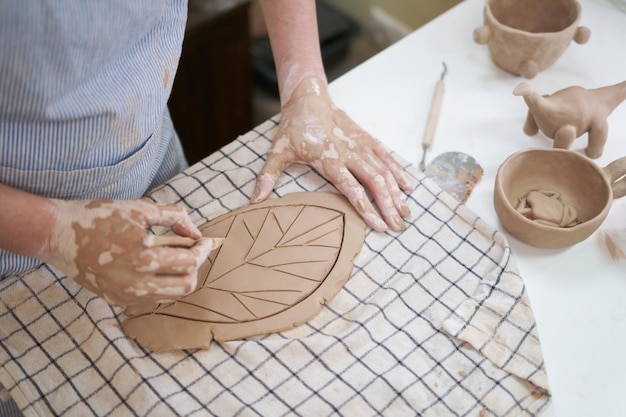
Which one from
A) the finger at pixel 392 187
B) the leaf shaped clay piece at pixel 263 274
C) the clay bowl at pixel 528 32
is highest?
the clay bowl at pixel 528 32

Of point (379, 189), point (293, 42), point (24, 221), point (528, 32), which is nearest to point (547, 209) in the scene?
point (379, 189)

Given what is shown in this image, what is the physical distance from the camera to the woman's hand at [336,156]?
1102 mm

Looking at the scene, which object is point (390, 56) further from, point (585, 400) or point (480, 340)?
point (585, 400)

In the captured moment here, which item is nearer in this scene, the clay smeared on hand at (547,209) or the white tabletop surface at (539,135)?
the white tabletop surface at (539,135)

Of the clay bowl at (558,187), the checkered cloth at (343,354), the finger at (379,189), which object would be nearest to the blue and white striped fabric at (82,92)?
the checkered cloth at (343,354)

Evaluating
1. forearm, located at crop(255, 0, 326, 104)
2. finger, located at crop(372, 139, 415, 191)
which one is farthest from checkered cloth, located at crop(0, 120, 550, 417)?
forearm, located at crop(255, 0, 326, 104)

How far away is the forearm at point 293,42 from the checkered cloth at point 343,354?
1.40 ft

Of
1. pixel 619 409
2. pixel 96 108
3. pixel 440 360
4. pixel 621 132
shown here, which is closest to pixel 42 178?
pixel 96 108

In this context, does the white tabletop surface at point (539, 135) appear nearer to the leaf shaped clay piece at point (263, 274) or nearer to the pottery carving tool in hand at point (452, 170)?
the pottery carving tool in hand at point (452, 170)

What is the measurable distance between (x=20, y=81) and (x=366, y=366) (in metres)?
0.68

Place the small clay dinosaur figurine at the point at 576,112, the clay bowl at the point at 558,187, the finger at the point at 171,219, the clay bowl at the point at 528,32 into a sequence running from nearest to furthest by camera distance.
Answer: the finger at the point at 171,219 → the clay bowl at the point at 558,187 → the small clay dinosaur figurine at the point at 576,112 → the clay bowl at the point at 528,32

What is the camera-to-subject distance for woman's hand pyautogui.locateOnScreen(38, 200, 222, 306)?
34.4 inches

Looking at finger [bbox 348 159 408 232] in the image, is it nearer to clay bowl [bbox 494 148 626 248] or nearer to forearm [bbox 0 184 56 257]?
clay bowl [bbox 494 148 626 248]

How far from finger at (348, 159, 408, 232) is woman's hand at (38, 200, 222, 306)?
370mm
